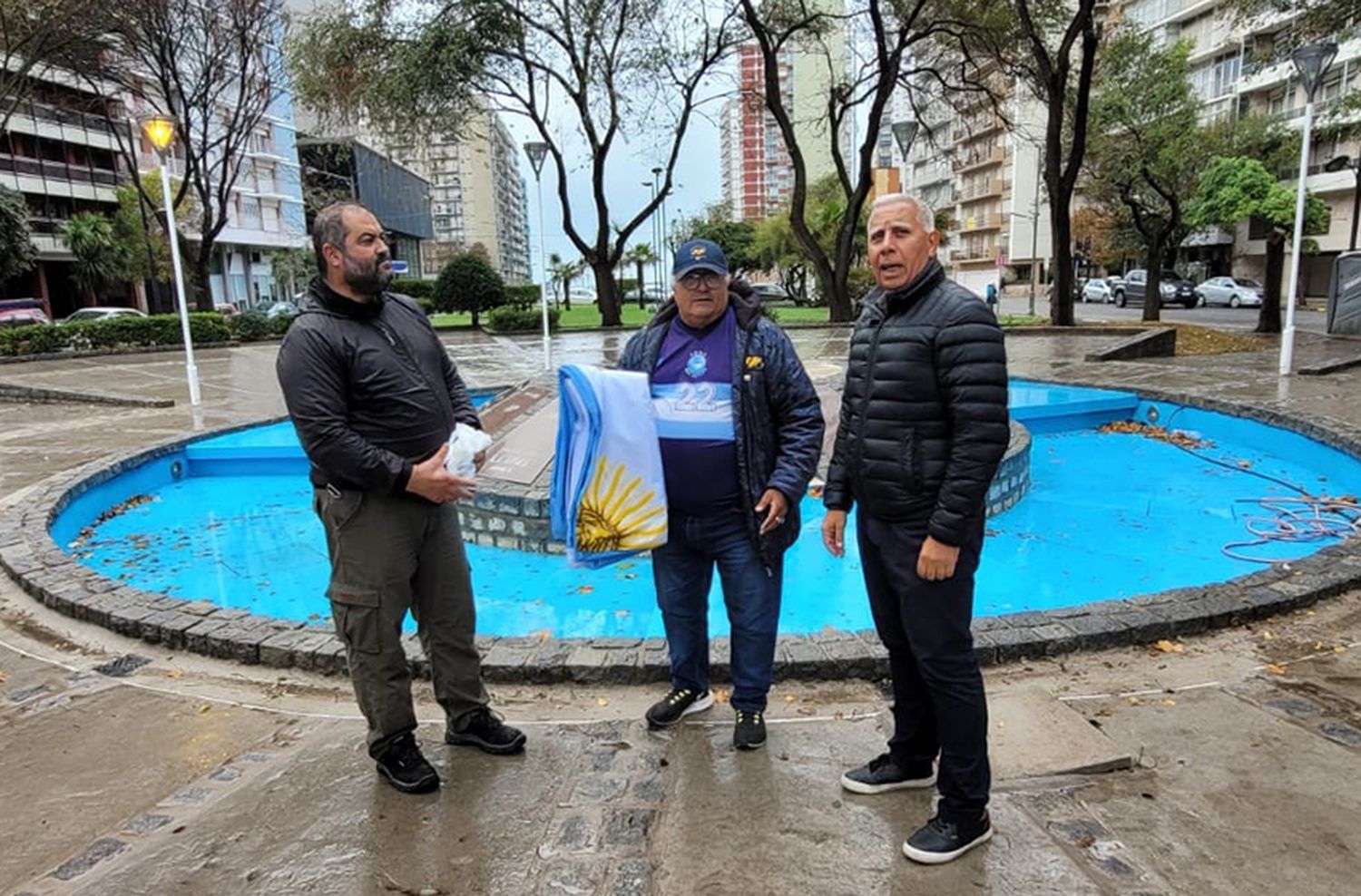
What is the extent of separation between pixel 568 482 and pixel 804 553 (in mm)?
3283

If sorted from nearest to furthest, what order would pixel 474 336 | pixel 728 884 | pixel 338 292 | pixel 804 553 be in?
pixel 728 884, pixel 338 292, pixel 804 553, pixel 474 336

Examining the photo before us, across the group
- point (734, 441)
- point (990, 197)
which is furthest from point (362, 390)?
point (990, 197)

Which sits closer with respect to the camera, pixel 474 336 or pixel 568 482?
pixel 568 482

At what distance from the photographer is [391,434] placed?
2.42 meters

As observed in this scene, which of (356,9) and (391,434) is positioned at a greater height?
(356,9)

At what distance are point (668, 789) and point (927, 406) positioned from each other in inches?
52.5

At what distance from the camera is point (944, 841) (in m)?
2.10

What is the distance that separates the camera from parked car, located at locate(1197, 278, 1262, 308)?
29188 millimetres

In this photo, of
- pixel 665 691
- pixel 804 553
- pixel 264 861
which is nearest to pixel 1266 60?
pixel 804 553

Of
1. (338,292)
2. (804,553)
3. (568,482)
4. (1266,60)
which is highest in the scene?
(1266,60)

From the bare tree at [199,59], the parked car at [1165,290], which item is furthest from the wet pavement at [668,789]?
the parked car at [1165,290]

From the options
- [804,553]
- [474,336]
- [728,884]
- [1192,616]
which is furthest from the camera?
[474,336]

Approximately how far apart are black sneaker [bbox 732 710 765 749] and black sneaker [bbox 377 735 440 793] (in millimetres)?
928

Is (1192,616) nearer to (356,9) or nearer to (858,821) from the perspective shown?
(858,821)
